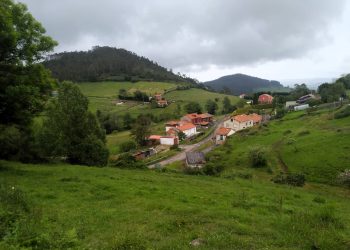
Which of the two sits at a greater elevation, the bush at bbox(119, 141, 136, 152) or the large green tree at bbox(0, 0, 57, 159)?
the large green tree at bbox(0, 0, 57, 159)

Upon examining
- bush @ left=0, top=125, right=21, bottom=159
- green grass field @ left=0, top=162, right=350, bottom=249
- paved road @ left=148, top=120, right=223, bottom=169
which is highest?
bush @ left=0, top=125, right=21, bottom=159

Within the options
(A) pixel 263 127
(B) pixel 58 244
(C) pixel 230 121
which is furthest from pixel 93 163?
(C) pixel 230 121

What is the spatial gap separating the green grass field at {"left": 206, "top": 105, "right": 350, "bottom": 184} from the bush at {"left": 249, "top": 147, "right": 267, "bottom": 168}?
1084 millimetres

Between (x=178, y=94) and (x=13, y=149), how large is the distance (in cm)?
14779

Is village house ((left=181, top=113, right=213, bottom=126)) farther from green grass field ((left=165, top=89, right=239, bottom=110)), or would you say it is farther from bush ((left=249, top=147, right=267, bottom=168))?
bush ((left=249, top=147, right=267, bottom=168))

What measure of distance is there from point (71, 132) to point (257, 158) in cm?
3321

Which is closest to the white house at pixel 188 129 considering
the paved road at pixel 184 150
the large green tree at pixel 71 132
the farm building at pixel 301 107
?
the paved road at pixel 184 150

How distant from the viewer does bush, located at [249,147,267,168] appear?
2202 inches

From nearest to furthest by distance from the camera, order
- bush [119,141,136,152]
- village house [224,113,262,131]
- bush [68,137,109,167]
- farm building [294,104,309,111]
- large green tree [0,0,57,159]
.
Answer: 1. large green tree [0,0,57,159]
2. bush [68,137,109,167]
3. bush [119,141,136,152]
4. village house [224,113,262,131]
5. farm building [294,104,309,111]

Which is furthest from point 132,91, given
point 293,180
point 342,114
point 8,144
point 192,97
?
point 8,144

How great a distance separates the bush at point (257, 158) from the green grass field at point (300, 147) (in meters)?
1.08

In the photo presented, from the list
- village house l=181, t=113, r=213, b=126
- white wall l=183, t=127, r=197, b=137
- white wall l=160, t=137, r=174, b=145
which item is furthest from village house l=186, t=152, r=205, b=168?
village house l=181, t=113, r=213, b=126

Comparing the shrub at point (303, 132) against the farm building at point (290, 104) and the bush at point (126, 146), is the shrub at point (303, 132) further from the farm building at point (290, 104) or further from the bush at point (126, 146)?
the farm building at point (290, 104)

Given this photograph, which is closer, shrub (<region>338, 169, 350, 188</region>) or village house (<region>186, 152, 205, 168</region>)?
shrub (<region>338, 169, 350, 188</region>)
